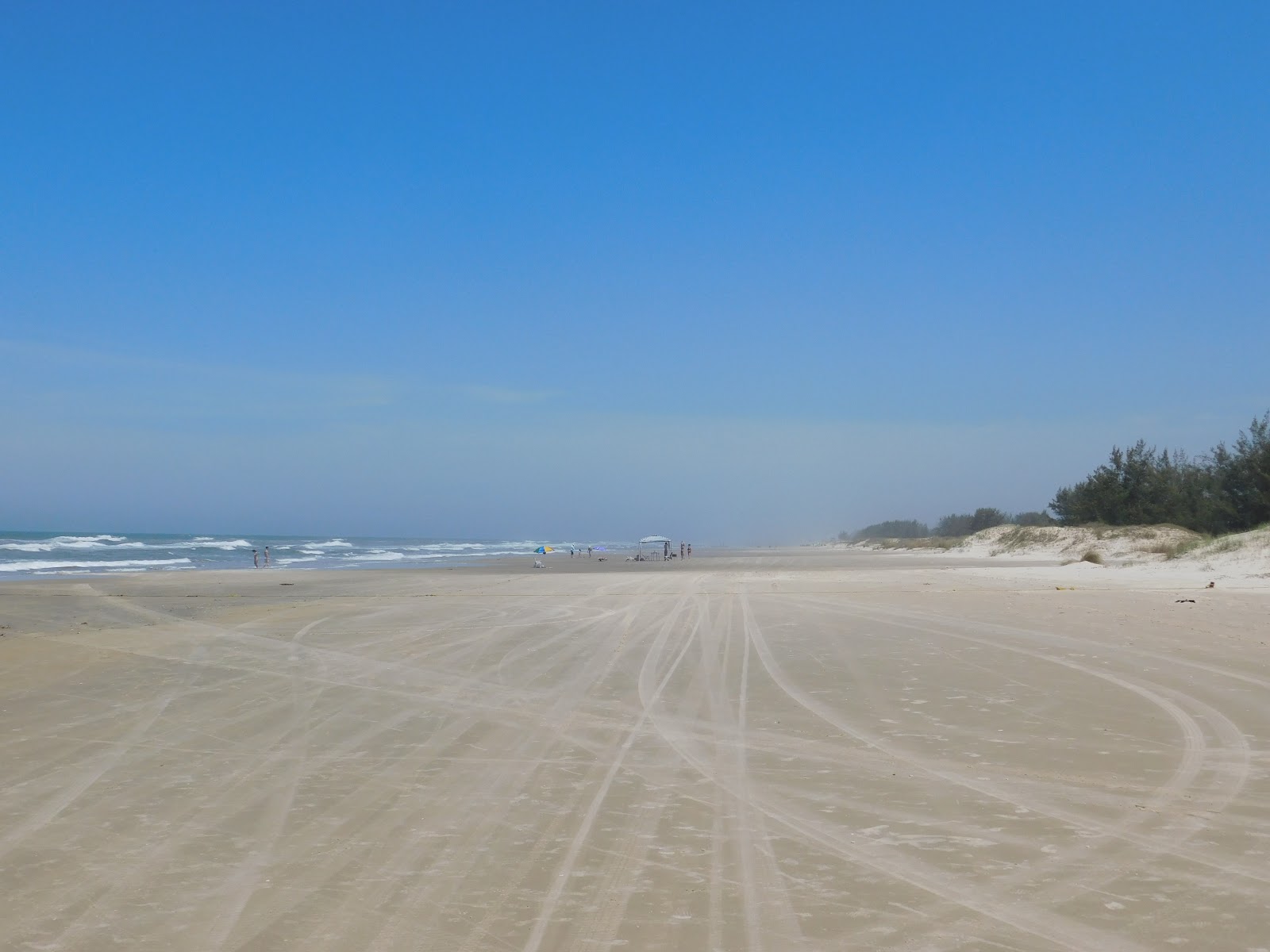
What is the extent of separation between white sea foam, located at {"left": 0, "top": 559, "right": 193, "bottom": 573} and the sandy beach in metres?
32.0

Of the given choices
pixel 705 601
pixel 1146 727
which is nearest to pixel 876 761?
pixel 1146 727

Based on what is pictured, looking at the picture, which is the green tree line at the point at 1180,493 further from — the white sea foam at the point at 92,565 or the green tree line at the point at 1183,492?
the white sea foam at the point at 92,565

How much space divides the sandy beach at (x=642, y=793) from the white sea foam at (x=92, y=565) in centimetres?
3199

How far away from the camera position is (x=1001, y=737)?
7.04 metres

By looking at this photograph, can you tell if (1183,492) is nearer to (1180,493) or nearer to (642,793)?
(1180,493)

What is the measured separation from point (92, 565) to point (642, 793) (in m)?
46.2

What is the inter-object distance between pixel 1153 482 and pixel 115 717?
53.5 m

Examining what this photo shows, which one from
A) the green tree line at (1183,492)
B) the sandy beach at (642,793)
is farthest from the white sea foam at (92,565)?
the green tree line at (1183,492)

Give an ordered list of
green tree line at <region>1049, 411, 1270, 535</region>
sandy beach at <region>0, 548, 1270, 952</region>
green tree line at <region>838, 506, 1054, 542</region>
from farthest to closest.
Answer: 1. green tree line at <region>838, 506, 1054, 542</region>
2. green tree line at <region>1049, 411, 1270, 535</region>
3. sandy beach at <region>0, 548, 1270, 952</region>

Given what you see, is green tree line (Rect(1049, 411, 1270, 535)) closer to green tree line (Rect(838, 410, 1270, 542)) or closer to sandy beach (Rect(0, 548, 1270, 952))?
green tree line (Rect(838, 410, 1270, 542))

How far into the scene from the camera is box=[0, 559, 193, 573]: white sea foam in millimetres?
39406

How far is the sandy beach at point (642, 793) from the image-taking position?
3877 millimetres

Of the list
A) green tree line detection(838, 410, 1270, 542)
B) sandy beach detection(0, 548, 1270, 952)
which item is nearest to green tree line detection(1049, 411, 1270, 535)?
green tree line detection(838, 410, 1270, 542)

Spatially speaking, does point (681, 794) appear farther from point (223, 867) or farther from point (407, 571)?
point (407, 571)
